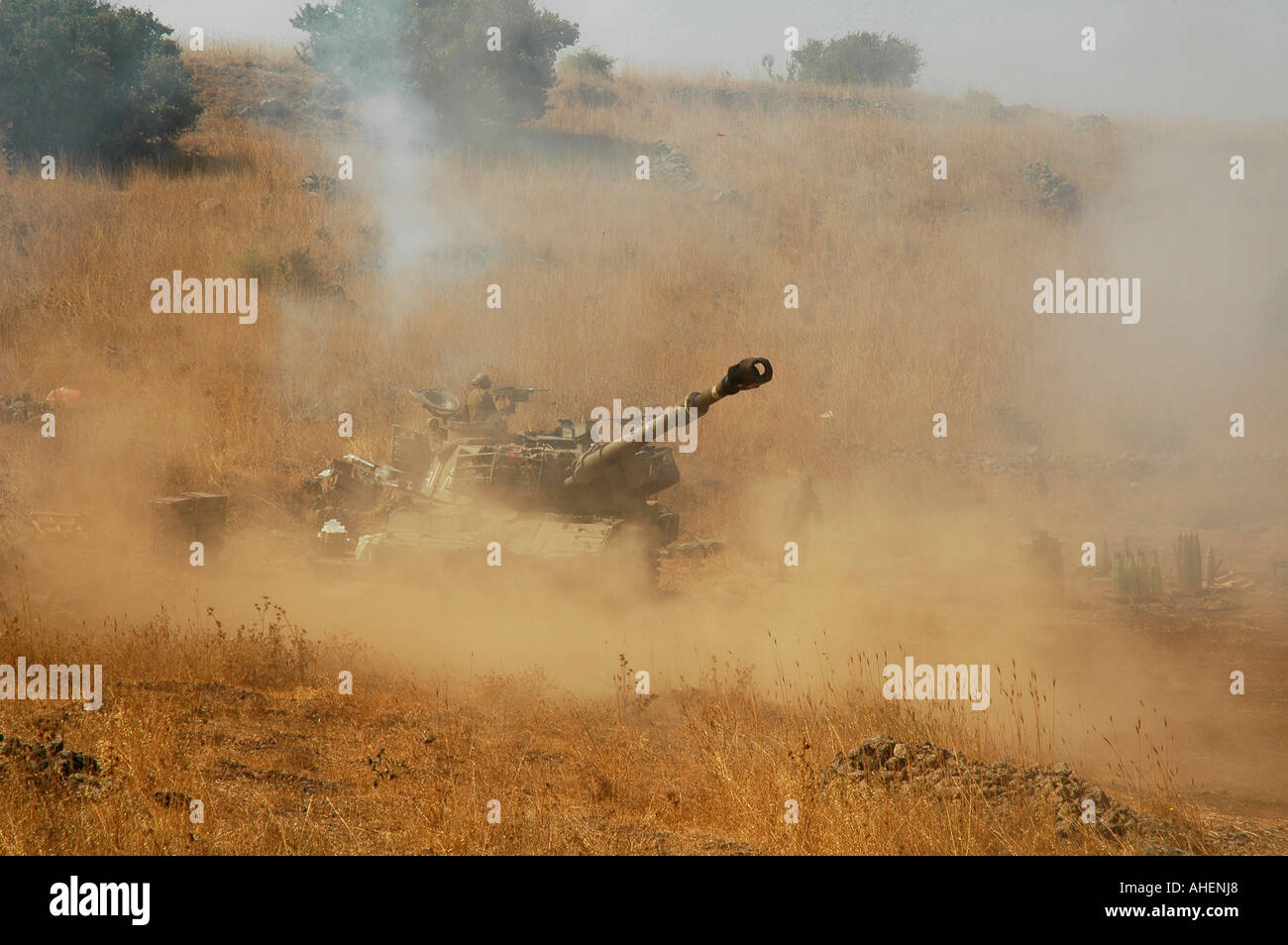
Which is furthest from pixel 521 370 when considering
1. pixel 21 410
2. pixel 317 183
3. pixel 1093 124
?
pixel 1093 124

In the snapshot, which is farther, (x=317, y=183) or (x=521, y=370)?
(x=317, y=183)

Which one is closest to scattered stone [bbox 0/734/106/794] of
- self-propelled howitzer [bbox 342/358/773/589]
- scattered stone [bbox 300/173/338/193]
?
self-propelled howitzer [bbox 342/358/773/589]

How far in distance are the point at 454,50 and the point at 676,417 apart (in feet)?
63.3

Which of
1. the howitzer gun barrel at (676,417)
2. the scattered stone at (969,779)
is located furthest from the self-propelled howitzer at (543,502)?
the scattered stone at (969,779)

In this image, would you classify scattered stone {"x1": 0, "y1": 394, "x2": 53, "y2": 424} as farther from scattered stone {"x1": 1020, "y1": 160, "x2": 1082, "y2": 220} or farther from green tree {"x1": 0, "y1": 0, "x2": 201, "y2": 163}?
scattered stone {"x1": 1020, "y1": 160, "x2": 1082, "y2": 220}

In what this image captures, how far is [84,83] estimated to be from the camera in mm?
21781

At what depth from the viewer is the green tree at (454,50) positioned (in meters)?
25.3

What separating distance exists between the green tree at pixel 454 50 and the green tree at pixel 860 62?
1403 centimetres

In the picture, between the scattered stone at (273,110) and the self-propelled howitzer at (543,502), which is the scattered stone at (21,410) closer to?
the self-propelled howitzer at (543,502)

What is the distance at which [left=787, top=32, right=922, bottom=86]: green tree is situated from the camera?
1480 inches

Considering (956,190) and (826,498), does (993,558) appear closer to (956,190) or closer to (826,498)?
(826,498)

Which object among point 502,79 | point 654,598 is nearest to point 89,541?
point 654,598

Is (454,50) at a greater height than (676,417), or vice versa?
(454,50)

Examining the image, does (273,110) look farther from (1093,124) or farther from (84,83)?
(1093,124)
